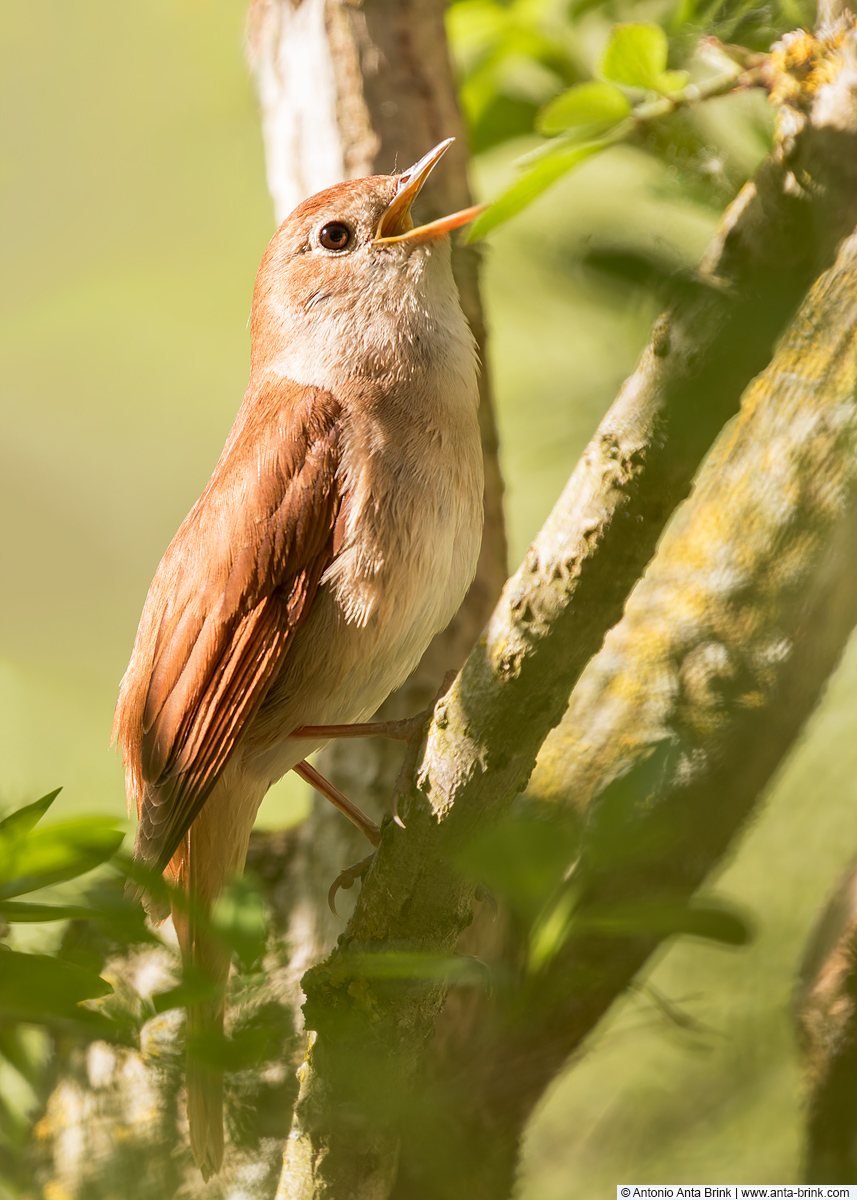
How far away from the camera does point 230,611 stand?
6.50ft

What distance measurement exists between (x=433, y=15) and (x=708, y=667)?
2295 mm

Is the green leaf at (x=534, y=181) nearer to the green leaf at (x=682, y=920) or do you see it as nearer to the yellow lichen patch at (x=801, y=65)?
the yellow lichen patch at (x=801, y=65)

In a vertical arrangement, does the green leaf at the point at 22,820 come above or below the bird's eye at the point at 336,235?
below

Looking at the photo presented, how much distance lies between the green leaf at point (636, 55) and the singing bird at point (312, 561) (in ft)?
2.35

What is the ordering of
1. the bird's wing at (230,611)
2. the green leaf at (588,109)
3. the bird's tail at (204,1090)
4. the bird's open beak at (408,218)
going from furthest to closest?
the bird's open beak at (408,218) < the bird's wing at (230,611) < the green leaf at (588,109) < the bird's tail at (204,1090)

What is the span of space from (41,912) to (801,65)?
121 centimetres

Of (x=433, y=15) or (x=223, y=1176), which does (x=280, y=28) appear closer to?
(x=433, y=15)

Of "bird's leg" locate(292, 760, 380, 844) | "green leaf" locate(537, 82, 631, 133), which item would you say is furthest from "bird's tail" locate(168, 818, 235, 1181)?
"green leaf" locate(537, 82, 631, 133)

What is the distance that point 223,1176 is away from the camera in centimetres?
172

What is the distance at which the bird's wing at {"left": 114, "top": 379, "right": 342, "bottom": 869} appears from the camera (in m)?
1.95

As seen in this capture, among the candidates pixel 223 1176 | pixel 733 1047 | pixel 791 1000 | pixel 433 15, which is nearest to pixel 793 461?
pixel 791 1000

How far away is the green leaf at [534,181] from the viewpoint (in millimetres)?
1218

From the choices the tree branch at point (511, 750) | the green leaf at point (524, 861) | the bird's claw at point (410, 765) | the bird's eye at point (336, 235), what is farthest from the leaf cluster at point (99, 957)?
the bird's eye at point (336, 235)

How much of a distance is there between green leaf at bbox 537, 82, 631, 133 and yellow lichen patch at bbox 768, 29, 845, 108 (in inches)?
8.3
